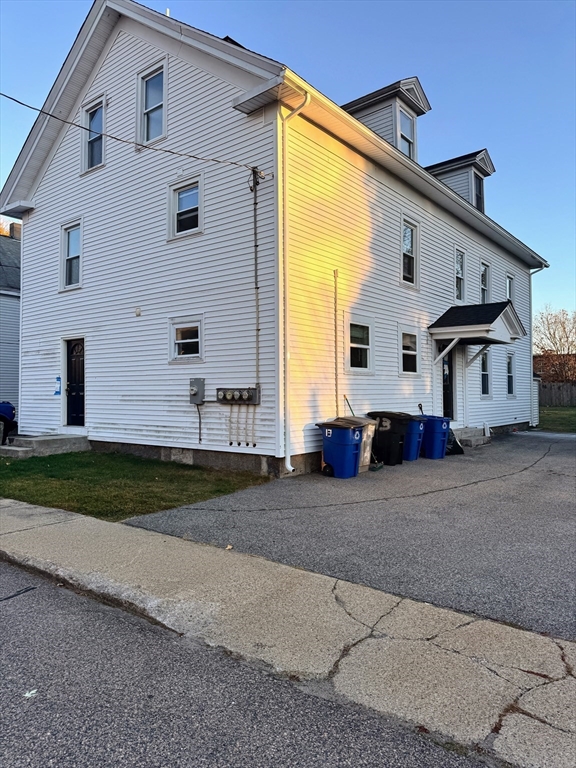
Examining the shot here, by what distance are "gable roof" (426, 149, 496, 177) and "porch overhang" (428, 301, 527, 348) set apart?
563cm

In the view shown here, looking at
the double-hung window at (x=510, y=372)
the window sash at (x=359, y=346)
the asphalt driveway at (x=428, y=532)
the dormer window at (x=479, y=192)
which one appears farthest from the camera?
the double-hung window at (x=510, y=372)

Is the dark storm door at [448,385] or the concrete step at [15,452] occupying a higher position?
the dark storm door at [448,385]

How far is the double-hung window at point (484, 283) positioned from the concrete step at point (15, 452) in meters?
13.7

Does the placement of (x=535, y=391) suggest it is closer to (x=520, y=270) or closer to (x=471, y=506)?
(x=520, y=270)

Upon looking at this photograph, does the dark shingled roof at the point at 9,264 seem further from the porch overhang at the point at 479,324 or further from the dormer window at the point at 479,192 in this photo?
the dormer window at the point at 479,192

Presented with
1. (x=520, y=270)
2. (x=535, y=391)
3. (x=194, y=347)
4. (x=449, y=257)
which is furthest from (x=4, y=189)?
(x=535, y=391)

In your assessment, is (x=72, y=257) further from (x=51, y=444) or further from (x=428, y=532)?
(x=428, y=532)

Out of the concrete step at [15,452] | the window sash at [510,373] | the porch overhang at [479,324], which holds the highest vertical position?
the porch overhang at [479,324]

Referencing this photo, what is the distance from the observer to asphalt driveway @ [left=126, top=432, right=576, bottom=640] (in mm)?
4117

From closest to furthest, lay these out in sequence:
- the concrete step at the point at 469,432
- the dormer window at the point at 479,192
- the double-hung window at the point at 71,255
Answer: the double-hung window at the point at 71,255, the concrete step at the point at 469,432, the dormer window at the point at 479,192

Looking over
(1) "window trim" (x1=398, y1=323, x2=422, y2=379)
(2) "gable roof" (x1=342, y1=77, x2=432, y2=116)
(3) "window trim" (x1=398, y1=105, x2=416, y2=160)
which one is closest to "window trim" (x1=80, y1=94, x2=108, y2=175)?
(2) "gable roof" (x1=342, y1=77, x2=432, y2=116)

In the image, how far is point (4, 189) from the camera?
1444 cm

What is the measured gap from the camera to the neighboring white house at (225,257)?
30.2 feet

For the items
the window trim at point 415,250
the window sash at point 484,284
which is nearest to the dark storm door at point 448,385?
the window trim at point 415,250
